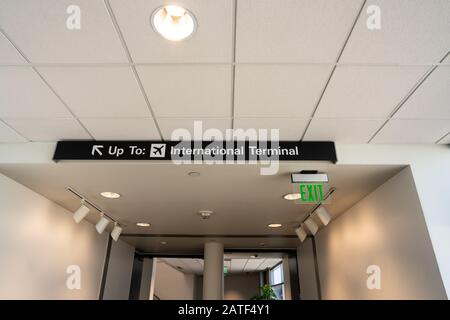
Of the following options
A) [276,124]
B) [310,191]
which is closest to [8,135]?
[276,124]

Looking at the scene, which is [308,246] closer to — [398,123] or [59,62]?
[398,123]

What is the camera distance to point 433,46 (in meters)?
1.62

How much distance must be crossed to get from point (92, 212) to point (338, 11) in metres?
3.92

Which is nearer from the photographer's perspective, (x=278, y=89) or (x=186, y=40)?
(x=186, y=40)

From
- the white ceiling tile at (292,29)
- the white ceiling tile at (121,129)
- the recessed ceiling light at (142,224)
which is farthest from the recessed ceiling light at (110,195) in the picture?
the white ceiling tile at (292,29)

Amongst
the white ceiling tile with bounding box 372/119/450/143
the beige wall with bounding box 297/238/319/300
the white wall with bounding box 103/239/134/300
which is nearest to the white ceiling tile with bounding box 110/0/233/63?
the white ceiling tile with bounding box 372/119/450/143

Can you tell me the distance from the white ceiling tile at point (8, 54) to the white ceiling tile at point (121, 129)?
659mm

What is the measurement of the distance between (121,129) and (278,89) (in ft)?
4.42

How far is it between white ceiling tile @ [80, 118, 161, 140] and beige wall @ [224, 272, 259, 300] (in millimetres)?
12206

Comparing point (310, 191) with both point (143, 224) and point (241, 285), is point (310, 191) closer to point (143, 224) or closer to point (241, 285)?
point (143, 224)

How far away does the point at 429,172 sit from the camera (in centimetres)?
251

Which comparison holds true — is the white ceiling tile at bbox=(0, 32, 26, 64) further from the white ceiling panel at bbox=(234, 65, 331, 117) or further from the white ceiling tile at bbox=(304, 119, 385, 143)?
the white ceiling tile at bbox=(304, 119, 385, 143)

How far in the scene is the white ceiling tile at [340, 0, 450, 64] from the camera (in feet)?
4.59

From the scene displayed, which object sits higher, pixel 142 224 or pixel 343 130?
pixel 343 130
